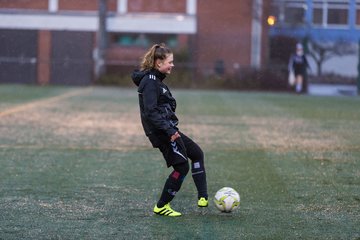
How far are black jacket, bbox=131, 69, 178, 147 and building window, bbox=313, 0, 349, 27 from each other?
37694mm

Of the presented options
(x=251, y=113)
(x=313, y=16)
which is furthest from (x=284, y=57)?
(x=251, y=113)

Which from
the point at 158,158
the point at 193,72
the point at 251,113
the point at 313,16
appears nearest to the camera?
the point at 158,158

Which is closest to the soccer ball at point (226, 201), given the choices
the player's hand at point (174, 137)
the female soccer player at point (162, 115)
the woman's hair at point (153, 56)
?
the female soccer player at point (162, 115)

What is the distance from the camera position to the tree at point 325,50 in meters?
38.9

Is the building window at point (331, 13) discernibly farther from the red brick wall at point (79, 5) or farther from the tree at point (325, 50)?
the red brick wall at point (79, 5)

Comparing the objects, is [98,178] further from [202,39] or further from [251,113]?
[202,39]

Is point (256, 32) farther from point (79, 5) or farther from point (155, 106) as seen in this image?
point (155, 106)

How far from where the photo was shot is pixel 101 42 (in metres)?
38.5

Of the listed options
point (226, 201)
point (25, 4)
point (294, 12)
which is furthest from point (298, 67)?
point (226, 201)

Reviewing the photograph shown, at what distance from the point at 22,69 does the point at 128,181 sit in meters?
30.2

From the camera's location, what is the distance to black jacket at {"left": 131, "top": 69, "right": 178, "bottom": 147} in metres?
6.93

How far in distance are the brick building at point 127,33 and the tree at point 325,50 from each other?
2.48 m

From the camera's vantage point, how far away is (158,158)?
11.5 meters

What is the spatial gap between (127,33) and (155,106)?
109 ft
